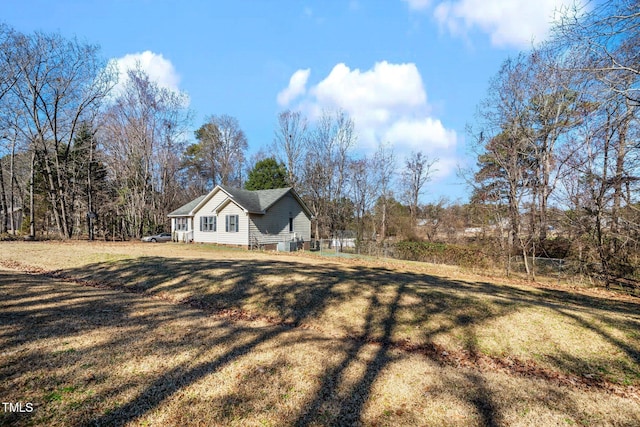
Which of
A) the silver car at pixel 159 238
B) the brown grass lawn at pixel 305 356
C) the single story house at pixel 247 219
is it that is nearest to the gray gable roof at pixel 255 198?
the single story house at pixel 247 219

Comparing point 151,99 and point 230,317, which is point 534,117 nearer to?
point 230,317

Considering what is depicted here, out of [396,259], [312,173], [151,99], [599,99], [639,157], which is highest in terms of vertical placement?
[151,99]

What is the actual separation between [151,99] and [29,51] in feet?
30.1

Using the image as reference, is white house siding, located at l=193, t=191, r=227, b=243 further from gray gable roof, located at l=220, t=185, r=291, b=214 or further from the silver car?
the silver car

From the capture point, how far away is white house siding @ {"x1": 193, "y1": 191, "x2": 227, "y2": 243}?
24.7 metres

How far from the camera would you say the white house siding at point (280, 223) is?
23391 mm

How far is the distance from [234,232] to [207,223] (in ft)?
12.0

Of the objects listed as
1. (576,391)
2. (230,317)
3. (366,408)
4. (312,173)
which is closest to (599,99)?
(576,391)

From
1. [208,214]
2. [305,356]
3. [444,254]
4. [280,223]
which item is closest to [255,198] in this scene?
[280,223]

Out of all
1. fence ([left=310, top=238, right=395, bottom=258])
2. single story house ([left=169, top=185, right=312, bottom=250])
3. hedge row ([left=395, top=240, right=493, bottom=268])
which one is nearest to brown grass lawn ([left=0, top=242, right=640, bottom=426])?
hedge row ([left=395, top=240, right=493, bottom=268])

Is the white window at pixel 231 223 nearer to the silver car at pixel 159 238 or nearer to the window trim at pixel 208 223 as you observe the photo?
the window trim at pixel 208 223

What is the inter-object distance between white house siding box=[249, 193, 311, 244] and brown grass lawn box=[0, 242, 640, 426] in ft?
47.6

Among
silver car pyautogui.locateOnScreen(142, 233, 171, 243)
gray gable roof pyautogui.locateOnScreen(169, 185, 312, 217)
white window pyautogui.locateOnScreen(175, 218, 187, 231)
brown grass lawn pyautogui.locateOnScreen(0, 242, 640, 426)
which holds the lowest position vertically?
brown grass lawn pyautogui.locateOnScreen(0, 242, 640, 426)

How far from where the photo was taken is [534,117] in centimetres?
1809
